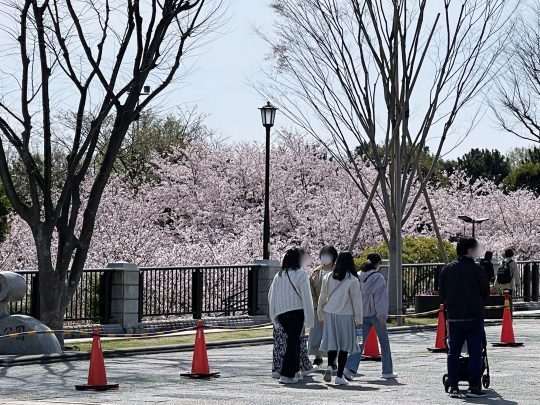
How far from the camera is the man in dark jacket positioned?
13.1m

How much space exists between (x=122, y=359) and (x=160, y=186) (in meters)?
29.1

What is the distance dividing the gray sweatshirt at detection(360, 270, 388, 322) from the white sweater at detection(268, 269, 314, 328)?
1407 mm

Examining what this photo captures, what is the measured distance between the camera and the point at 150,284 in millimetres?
25766

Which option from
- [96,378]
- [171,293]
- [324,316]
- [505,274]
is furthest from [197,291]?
[96,378]

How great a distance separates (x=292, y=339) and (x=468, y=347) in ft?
8.01

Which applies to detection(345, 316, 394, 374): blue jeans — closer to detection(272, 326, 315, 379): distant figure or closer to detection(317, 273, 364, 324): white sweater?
detection(317, 273, 364, 324): white sweater

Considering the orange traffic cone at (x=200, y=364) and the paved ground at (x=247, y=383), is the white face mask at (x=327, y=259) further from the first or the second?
the orange traffic cone at (x=200, y=364)

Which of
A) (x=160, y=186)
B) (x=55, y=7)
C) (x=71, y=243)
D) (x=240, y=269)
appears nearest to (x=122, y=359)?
(x=71, y=243)

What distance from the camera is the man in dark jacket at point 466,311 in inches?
515

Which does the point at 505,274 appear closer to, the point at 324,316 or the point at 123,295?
the point at 123,295

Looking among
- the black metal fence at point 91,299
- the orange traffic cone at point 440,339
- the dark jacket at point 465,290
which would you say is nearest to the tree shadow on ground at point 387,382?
the dark jacket at point 465,290

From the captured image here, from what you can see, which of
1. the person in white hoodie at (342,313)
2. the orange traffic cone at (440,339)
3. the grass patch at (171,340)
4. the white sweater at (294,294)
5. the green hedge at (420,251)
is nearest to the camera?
the white sweater at (294,294)

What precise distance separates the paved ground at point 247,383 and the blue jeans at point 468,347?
27 cm

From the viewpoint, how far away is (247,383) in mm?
14688
